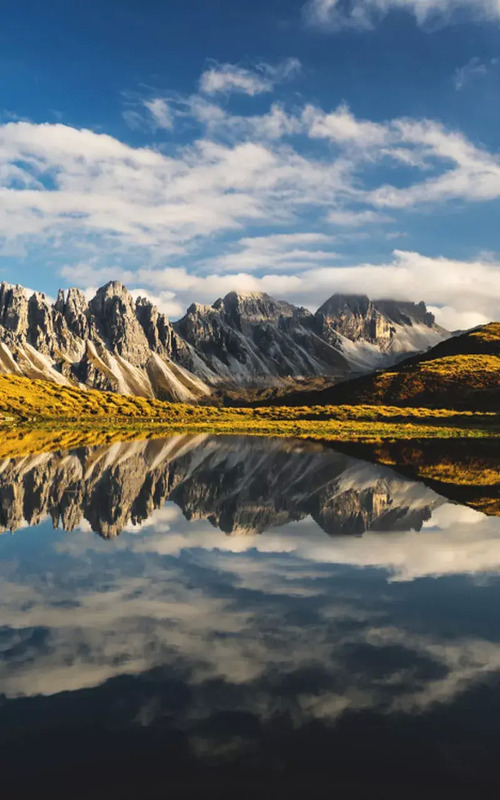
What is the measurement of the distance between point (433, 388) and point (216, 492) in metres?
132

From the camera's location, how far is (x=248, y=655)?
10305 mm

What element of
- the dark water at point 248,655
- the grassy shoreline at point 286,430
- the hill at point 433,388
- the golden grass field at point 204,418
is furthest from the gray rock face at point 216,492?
the hill at point 433,388

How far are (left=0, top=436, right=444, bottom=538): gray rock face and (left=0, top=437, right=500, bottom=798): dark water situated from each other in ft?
1.13

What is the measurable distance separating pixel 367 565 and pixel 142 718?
9.53 metres

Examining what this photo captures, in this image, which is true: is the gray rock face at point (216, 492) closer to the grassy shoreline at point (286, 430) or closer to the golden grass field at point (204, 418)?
the grassy shoreline at point (286, 430)

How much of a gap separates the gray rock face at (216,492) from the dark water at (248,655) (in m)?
0.34

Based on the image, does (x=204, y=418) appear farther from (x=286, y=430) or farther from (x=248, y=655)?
(x=248, y=655)

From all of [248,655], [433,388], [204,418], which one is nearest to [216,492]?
[248,655]

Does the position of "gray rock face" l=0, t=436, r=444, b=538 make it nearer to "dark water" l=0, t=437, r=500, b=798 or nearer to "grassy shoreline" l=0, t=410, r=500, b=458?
"dark water" l=0, t=437, r=500, b=798

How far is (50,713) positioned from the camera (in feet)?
27.5

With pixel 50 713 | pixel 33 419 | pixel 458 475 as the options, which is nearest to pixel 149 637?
pixel 50 713

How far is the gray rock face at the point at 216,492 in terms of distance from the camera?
22.4 meters

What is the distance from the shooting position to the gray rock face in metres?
22.4

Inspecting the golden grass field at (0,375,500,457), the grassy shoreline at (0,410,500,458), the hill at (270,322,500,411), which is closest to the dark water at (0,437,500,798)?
the grassy shoreline at (0,410,500,458)
